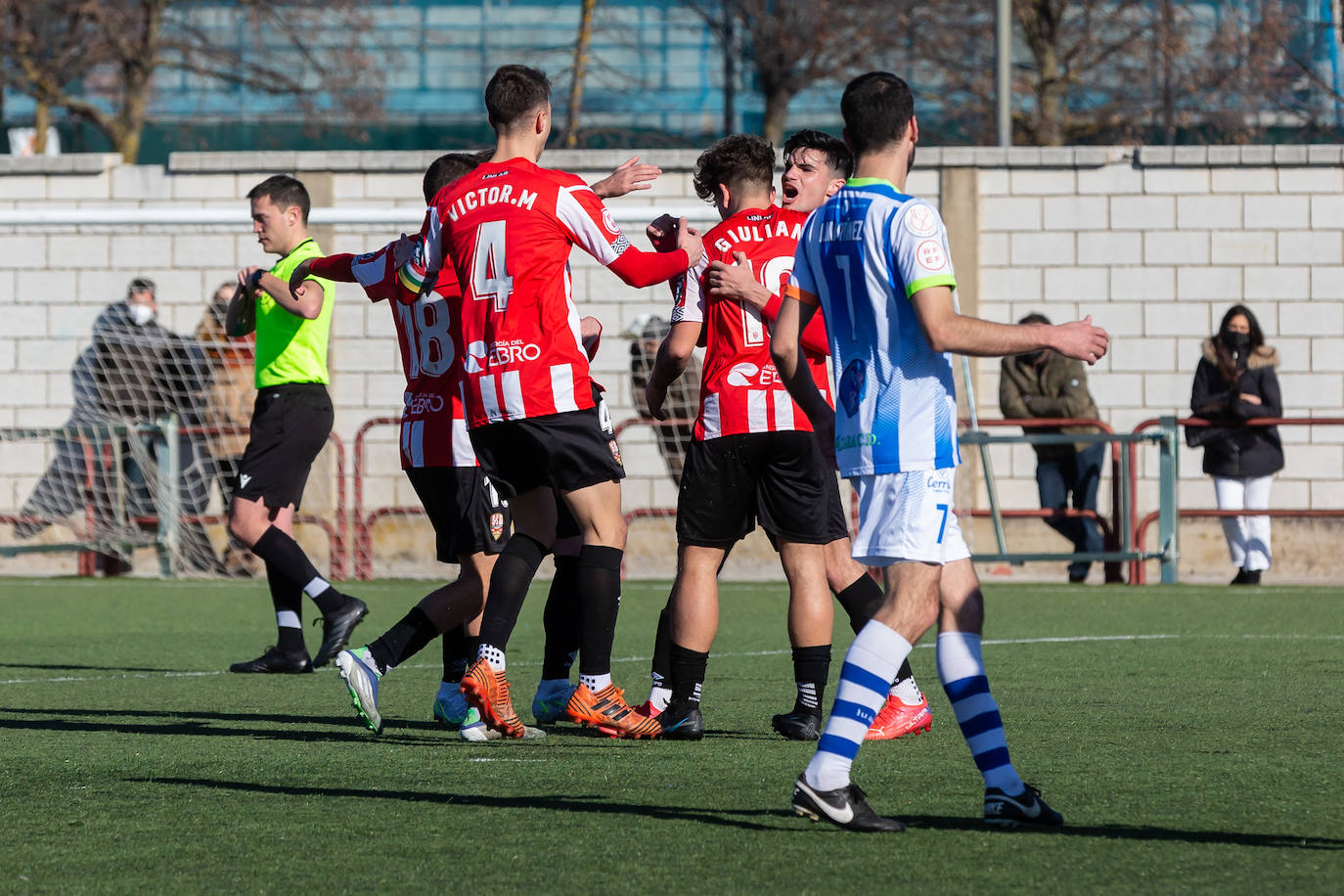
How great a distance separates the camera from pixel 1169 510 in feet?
45.0

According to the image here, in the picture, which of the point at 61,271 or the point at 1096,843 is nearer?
the point at 1096,843

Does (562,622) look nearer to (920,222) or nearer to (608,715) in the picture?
(608,715)

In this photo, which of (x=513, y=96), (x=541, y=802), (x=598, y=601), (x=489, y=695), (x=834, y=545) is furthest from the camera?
(x=834, y=545)

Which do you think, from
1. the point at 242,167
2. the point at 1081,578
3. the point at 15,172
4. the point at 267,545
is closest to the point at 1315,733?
the point at 267,545

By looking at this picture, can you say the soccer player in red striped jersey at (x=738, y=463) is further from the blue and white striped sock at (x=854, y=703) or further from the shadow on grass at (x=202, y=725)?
the blue and white striped sock at (x=854, y=703)

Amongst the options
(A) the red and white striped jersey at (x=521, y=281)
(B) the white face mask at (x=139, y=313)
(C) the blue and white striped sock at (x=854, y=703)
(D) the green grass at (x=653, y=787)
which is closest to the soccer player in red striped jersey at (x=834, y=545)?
(D) the green grass at (x=653, y=787)

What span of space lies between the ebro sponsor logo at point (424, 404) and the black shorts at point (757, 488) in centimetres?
90

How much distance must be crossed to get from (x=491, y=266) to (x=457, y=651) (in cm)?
154

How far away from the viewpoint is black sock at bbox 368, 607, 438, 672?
592 cm

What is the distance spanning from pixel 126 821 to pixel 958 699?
2.00m

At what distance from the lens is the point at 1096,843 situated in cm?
413

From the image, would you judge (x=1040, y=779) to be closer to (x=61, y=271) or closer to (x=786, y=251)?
(x=786, y=251)

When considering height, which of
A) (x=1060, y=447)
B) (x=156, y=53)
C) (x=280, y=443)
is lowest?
(x=280, y=443)

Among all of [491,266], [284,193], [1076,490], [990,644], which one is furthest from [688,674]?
[1076,490]
